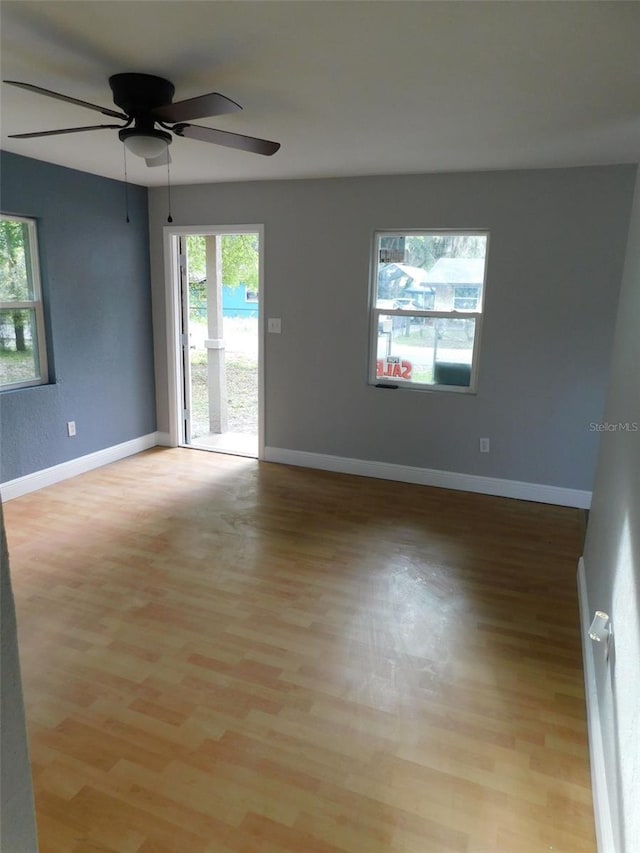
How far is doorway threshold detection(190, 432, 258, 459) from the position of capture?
5.23 meters

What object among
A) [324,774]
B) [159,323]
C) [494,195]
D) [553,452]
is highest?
[494,195]

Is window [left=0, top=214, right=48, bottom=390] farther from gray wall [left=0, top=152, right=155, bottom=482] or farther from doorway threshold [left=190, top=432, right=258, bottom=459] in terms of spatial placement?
doorway threshold [left=190, top=432, right=258, bottom=459]

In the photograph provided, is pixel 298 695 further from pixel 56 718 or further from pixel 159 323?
pixel 159 323

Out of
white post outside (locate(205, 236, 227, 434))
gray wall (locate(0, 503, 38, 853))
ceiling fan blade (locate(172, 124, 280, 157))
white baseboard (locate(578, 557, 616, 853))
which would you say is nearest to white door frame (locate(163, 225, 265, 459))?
white post outside (locate(205, 236, 227, 434))

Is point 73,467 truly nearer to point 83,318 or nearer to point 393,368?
point 83,318

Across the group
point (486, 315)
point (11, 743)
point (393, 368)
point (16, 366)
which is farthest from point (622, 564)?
point (16, 366)

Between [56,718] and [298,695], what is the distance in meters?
0.88

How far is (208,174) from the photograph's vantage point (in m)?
4.22

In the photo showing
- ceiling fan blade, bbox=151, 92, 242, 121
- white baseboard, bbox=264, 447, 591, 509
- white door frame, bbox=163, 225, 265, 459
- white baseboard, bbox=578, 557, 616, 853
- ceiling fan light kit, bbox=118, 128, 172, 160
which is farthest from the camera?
white door frame, bbox=163, 225, 265, 459

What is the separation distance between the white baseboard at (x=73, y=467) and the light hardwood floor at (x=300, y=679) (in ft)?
0.50

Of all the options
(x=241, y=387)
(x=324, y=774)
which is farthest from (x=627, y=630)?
(x=241, y=387)

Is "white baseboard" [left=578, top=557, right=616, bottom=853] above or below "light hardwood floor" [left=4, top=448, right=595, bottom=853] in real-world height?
above

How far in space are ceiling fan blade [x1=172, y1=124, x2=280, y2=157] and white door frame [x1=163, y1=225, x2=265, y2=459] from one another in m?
2.05

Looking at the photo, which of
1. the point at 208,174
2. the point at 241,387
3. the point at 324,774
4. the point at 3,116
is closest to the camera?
the point at 324,774
